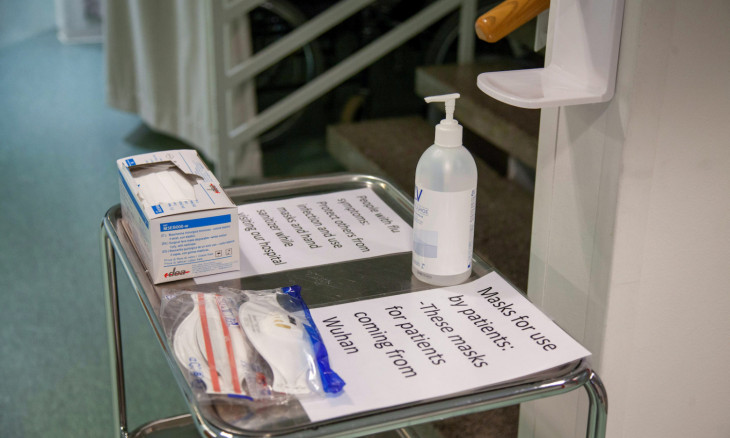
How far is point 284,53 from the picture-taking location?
2527 millimetres

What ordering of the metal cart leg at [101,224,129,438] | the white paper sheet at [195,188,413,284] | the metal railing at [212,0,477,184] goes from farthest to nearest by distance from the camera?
the metal railing at [212,0,477,184]
the metal cart leg at [101,224,129,438]
the white paper sheet at [195,188,413,284]

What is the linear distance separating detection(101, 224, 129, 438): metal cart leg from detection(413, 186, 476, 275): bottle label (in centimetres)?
40

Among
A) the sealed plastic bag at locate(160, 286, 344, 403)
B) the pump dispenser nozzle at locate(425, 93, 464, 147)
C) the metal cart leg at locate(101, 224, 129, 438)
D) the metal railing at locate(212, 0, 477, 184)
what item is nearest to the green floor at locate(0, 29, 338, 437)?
the metal railing at locate(212, 0, 477, 184)

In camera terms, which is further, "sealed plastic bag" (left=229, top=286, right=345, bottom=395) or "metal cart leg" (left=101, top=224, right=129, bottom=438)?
"metal cart leg" (left=101, top=224, right=129, bottom=438)

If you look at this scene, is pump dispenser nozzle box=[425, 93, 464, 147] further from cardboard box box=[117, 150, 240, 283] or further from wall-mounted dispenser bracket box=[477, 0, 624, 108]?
cardboard box box=[117, 150, 240, 283]

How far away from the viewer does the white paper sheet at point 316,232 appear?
2.95 ft

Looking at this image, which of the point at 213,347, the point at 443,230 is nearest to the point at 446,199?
the point at 443,230

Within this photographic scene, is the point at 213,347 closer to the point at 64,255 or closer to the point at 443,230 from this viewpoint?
the point at 443,230

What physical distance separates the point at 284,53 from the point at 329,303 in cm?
184

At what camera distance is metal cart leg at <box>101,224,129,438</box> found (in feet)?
3.29

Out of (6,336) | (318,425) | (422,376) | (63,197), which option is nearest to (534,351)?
(422,376)

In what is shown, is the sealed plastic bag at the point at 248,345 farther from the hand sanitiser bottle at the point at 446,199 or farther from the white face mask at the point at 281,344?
the hand sanitiser bottle at the point at 446,199

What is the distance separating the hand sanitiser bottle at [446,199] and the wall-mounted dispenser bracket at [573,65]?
2.8 inches

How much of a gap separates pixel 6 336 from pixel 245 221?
4.01 feet
